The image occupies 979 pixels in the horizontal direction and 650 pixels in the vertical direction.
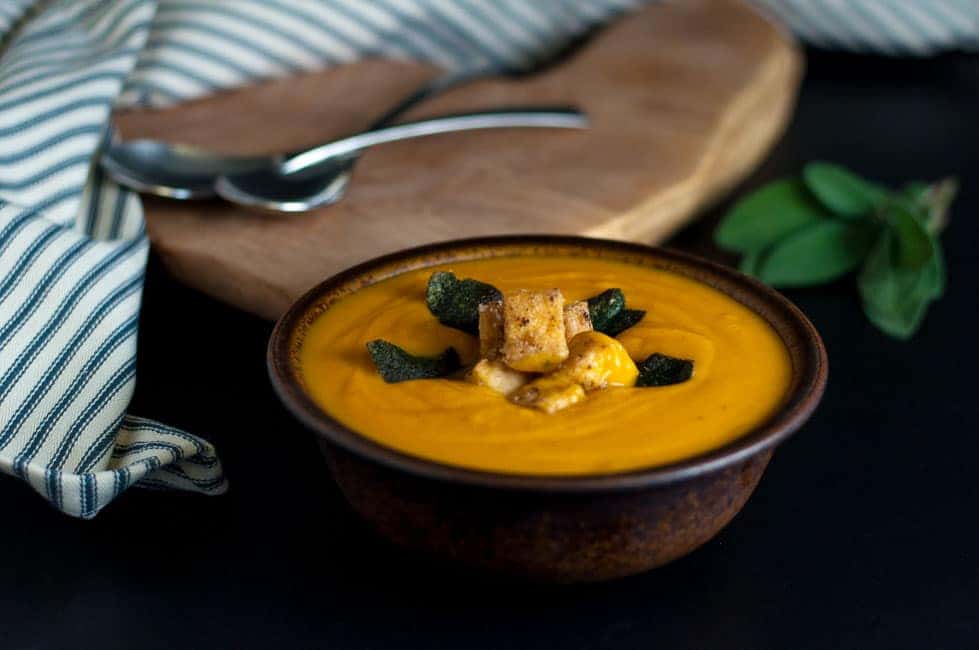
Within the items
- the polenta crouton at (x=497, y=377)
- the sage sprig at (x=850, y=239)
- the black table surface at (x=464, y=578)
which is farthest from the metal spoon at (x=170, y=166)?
the polenta crouton at (x=497, y=377)

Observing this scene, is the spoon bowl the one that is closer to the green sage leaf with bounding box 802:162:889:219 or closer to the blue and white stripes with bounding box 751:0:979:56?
the green sage leaf with bounding box 802:162:889:219

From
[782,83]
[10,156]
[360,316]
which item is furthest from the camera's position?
[782,83]

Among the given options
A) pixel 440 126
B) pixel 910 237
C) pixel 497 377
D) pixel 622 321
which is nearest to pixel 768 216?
pixel 910 237

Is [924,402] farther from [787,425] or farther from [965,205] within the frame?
[965,205]

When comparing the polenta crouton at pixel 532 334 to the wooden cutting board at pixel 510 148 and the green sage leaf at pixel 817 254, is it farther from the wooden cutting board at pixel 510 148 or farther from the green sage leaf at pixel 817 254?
the green sage leaf at pixel 817 254

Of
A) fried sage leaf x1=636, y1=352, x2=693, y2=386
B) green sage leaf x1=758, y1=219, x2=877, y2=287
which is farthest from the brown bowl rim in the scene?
green sage leaf x1=758, y1=219, x2=877, y2=287

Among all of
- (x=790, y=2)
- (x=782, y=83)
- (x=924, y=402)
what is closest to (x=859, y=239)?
(x=924, y=402)
